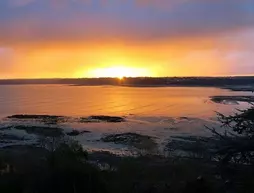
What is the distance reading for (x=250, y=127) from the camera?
8.05 m

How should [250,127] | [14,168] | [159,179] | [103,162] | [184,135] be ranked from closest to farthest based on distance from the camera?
[250,127] → [14,168] → [159,179] → [103,162] → [184,135]

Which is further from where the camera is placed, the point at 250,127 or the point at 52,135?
the point at 52,135

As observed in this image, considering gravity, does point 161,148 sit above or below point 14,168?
below

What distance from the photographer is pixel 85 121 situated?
43.3 m

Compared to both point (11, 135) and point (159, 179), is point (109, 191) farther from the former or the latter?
point (11, 135)

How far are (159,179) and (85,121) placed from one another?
28.5m

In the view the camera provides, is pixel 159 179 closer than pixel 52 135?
Yes

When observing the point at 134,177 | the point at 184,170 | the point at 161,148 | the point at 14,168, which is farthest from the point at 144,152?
the point at 14,168

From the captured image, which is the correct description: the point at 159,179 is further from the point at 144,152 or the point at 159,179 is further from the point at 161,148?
the point at 161,148

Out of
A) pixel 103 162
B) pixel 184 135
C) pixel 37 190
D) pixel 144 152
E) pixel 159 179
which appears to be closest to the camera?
pixel 37 190

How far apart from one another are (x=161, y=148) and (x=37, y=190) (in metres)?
16.6

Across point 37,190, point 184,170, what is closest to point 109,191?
point 37,190

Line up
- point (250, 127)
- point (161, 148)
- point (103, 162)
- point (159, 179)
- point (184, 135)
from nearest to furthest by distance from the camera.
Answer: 1. point (250, 127)
2. point (159, 179)
3. point (103, 162)
4. point (161, 148)
5. point (184, 135)

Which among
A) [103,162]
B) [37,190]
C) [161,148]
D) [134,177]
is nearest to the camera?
[37,190]
